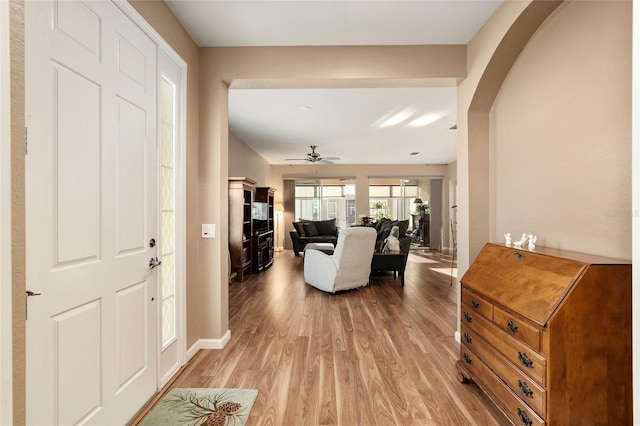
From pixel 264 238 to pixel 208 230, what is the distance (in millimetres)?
3968

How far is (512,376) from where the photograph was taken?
160 cm

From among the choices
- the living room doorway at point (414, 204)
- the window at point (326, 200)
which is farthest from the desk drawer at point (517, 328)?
the window at point (326, 200)

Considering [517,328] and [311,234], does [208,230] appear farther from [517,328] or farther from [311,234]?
[311,234]

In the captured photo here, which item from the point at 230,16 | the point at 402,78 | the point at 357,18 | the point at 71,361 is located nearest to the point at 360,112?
the point at 402,78

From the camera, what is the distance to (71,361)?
136 cm

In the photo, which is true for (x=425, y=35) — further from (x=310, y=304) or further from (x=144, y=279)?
(x=310, y=304)

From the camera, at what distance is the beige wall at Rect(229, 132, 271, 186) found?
594 cm

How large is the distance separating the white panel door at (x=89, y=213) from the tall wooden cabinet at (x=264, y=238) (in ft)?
13.3

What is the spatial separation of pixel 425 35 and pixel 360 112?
7.23ft

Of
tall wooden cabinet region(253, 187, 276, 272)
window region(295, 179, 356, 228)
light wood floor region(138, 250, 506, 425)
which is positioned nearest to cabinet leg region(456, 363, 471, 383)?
light wood floor region(138, 250, 506, 425)

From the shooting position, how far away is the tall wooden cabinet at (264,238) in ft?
19.8

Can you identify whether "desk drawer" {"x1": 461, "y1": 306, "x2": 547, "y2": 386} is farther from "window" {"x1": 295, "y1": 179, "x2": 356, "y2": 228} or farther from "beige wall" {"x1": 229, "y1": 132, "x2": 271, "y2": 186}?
"window" {"x1": 295, "y1": 179, "x2": 356, "y2": 228}

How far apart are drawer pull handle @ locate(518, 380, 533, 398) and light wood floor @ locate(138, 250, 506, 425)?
391 millimetres

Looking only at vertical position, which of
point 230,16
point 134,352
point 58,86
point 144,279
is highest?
point 230,16
